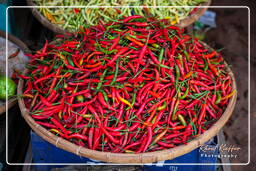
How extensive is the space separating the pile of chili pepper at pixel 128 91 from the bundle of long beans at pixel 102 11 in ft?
2.19

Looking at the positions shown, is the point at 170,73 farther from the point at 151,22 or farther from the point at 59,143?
the point at 59,143

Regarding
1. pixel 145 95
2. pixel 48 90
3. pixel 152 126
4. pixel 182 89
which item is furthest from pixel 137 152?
pixel 48 90

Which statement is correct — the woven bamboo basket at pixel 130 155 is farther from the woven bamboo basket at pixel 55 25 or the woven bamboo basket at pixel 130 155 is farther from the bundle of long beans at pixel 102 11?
the bundle of long beans at pixel 102 11

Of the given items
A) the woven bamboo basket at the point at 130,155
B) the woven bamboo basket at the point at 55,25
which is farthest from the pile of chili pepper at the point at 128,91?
the woven bamboo basket at the point at 55,25

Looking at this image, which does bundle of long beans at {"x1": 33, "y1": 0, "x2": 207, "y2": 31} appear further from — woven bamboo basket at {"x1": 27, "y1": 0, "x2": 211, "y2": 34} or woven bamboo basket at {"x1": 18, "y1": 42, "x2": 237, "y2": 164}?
woven bamboo basket at {"x1": 18, "y1": 42, "x2": 237, "y2": 164}

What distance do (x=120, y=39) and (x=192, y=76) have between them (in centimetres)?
63

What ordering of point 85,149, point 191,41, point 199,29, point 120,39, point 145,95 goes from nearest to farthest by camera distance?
point 85,149 < point 145,95 < point 120,39 < point 191,41 < point 199,29

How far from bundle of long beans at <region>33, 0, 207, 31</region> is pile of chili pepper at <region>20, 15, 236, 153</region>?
67cm

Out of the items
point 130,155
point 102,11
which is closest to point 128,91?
point 130,155

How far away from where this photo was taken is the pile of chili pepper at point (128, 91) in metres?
2.30

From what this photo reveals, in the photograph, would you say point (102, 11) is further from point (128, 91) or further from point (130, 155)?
point (130, 155)

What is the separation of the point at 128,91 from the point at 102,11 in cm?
126

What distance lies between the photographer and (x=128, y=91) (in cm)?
241

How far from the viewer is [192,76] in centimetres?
249
